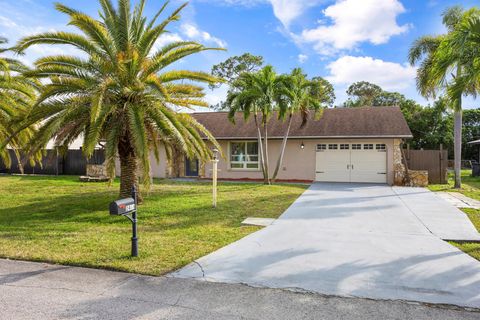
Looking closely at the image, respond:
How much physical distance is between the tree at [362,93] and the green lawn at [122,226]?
3380 centimetres

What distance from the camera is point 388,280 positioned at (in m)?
4.40

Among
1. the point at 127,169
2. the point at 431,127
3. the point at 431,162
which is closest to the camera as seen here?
the point at 127,169

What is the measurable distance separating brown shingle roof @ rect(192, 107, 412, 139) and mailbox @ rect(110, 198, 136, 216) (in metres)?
14.2

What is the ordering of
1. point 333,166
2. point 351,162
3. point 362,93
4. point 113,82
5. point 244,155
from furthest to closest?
1. point 362,93
2. point 244,155
3. point 333,166
4. point 351,162
5. point 113,82

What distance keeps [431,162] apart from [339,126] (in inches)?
203

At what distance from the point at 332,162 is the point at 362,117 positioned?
137 inches

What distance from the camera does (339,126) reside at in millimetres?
18547

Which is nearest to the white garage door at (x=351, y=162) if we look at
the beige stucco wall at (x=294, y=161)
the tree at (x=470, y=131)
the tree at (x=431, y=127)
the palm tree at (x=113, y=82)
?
the beige stucco wall at (x=294, y=161)

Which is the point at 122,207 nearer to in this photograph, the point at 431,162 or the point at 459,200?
the point at 459,200

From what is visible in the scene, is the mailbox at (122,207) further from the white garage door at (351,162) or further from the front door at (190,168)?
the front door at (190,168)

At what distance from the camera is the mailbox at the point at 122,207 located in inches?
187

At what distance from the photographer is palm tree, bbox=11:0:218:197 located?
8430 mm

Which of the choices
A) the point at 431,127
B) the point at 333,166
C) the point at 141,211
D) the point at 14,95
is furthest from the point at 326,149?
the point at 431,127

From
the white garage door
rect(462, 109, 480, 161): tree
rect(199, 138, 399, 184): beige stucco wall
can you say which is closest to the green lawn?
rect(199, 138, 399, 184): beige stucco wall
